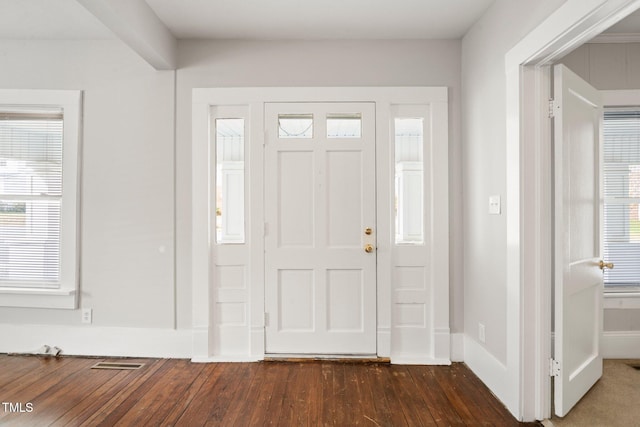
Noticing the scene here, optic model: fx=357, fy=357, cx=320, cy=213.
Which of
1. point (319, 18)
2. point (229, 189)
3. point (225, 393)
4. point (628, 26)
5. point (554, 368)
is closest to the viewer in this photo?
point (554, 368)

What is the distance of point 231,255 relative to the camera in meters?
3.04

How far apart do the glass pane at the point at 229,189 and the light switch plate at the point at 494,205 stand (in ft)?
6.37

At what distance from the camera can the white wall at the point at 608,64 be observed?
2.98 metres

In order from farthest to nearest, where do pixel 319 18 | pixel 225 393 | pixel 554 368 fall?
pixel 319 18
pixel 225 393
pixel 554 368

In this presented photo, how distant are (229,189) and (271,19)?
4.51 feet

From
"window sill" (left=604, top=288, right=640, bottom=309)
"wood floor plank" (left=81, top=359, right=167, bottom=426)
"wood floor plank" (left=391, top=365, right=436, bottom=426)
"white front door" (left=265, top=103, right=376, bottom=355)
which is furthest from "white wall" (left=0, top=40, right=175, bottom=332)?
"window sill" (left=604, top=288, right=640, bottom=309)

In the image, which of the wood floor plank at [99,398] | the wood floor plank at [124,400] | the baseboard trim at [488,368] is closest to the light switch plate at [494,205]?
the baseboard trim at [488,368]

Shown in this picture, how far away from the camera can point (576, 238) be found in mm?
2197

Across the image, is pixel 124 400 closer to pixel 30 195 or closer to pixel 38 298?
pixel 38 298

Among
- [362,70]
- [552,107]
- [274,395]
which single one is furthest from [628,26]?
[274,395]

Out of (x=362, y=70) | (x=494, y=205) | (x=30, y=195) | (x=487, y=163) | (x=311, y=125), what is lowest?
(x=494, y=205)

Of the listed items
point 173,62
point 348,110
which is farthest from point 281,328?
point 173,62

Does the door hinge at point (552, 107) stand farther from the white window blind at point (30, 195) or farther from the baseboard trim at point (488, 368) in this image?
the white window blind at point (30, 195)

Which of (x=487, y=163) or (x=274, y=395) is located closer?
(x=274, y=395)
